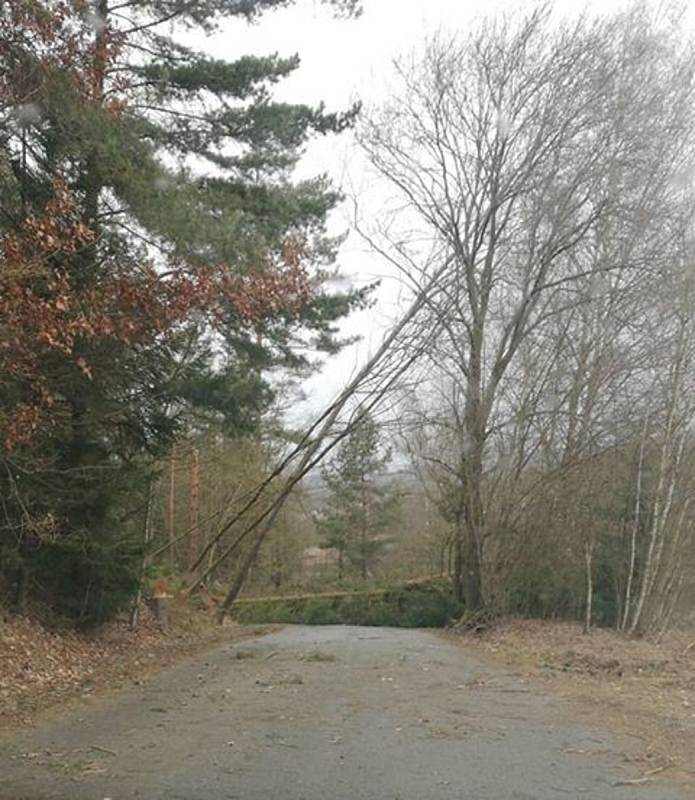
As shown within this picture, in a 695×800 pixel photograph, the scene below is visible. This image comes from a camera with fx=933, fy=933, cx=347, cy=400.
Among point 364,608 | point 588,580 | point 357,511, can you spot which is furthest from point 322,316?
point 357,511

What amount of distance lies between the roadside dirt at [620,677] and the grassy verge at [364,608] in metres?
9.86

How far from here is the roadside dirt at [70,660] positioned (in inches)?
394

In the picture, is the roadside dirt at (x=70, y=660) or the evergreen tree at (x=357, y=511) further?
the evergreen tree at (x=357, y=511)

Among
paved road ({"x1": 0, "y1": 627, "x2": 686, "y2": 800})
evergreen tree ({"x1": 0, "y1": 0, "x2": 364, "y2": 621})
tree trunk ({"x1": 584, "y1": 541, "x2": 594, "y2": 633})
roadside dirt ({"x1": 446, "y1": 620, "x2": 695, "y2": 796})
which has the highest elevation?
evergreen tree ({"x1": 0, "y1": 0, "x2": 364, "y2": 621})

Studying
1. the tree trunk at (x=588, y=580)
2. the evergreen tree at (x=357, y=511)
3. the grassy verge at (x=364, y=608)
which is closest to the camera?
the tree trunk at (x=588, y=580)

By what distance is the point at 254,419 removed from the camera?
18875 mm

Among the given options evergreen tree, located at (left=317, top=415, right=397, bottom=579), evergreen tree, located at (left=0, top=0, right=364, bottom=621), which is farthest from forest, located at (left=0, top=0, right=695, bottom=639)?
evergreen tree, located at (left=317, top=415, right=397, bottom=579)

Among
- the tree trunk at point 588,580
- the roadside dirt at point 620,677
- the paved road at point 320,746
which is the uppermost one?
the tree trunk at point 588,580

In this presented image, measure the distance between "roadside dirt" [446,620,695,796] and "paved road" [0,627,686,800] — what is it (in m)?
0.35

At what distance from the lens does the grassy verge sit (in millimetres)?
31094

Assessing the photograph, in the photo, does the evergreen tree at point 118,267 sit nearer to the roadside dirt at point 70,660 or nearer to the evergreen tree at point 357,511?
the roadside dirt at point 70,660

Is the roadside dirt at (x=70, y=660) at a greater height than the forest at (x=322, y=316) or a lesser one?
lesser

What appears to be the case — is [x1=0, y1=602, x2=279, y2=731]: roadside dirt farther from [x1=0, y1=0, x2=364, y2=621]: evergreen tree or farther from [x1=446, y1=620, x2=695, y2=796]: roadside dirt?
[x1=446, y1=620, x2=695, y2=796]: roadside dirt

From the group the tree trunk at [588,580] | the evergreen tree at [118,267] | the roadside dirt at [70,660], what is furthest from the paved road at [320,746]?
the tree trunk at [588,580]
